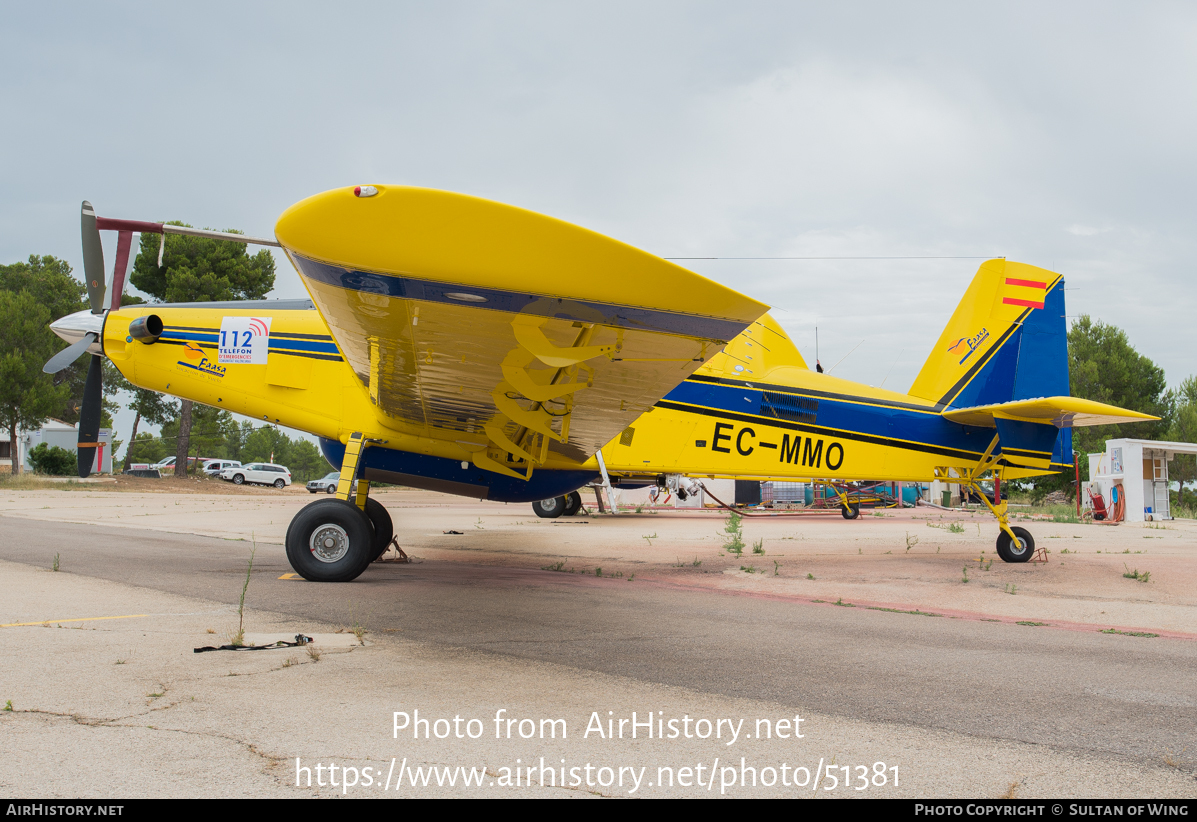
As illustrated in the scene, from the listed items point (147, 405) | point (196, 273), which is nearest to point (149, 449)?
point (147, 405)

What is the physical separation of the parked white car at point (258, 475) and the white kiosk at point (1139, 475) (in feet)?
141

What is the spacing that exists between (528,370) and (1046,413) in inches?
293

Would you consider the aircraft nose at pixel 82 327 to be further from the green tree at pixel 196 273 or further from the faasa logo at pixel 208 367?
the green tree at pixel 196 273

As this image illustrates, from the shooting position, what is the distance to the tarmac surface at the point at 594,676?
2.36 meters

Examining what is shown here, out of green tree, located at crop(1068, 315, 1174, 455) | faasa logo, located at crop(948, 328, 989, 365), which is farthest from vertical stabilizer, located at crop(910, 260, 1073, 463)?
green tree, located at crop(1068, 315, 1174, 455)

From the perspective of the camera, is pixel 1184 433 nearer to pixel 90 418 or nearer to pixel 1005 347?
pixel 1005 347

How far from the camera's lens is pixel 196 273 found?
3681cm

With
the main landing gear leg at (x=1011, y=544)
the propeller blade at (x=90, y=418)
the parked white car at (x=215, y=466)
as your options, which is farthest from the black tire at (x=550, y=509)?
the parked white car at (x=215, y=466)

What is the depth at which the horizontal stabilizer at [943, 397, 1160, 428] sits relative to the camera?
8.18m

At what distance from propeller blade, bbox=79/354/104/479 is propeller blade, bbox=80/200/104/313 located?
600 millimetres

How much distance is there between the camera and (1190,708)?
3.26 m

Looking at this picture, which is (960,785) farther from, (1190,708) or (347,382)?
(347,382)

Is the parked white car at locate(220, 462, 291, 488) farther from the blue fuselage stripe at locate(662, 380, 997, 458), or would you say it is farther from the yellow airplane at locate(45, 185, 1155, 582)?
the blue fuselage stripe at locate(662, 380, 997, 458)
